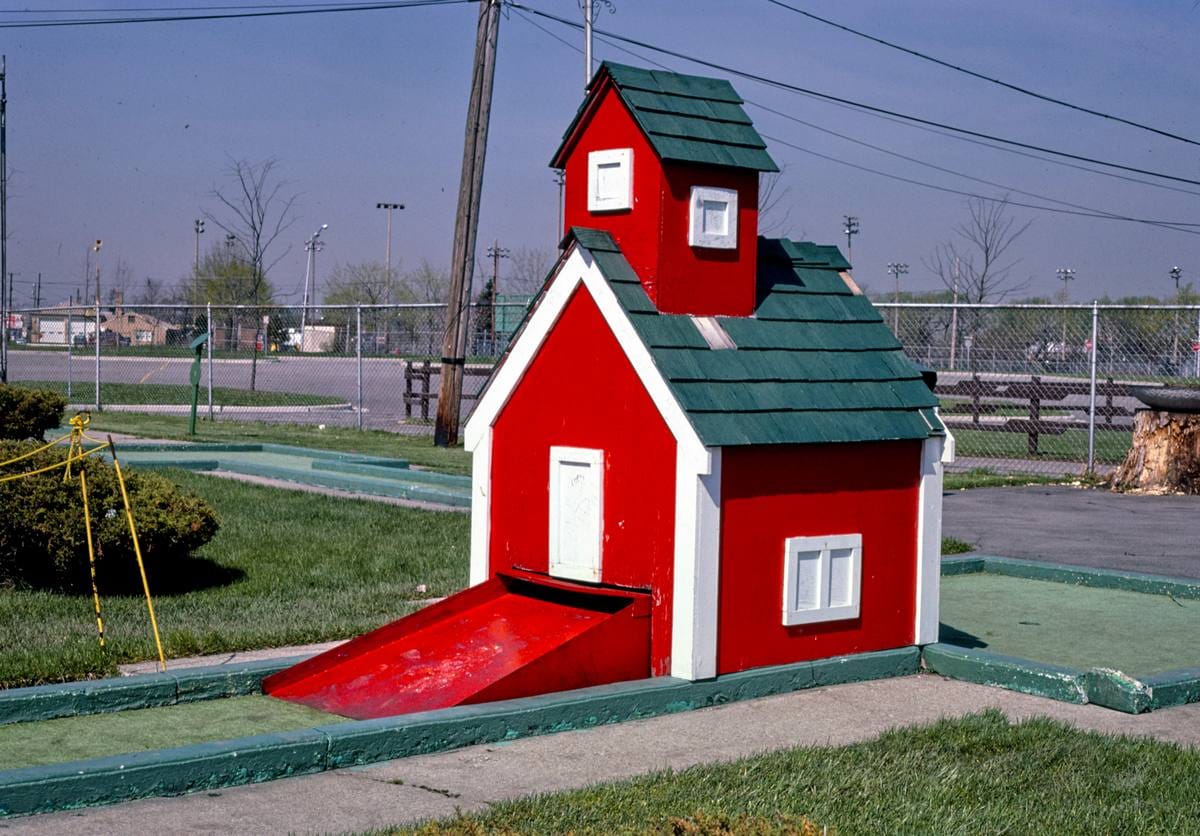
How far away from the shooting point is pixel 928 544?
284 inches

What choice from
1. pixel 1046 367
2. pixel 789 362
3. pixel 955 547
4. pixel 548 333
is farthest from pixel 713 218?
pixel 1046 367

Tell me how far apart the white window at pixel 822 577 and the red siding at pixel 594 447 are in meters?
0.65

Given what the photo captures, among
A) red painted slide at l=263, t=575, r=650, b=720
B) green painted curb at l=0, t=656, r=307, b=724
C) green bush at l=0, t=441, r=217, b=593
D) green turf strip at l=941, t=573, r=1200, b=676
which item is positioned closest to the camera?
green painted curb at l=0, t=656, r=307, b=724

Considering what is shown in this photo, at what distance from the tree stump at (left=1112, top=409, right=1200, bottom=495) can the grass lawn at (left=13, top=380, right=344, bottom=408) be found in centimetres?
1914

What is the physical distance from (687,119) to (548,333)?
4.15 feet

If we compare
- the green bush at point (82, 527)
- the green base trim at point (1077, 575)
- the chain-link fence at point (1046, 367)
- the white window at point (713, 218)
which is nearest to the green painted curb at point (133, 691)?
the green bush at point (82, 527)

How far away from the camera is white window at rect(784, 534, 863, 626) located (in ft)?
21.9

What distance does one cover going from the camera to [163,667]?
6.84m

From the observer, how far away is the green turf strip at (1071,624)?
7719 mm

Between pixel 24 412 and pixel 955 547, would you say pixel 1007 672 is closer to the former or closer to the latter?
pixel 955 547


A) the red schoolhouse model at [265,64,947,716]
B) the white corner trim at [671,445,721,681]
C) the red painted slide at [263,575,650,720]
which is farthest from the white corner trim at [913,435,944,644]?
the red painted slide at [263,575,650,720]

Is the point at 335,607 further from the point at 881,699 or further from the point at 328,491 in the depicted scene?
the point at 328,491

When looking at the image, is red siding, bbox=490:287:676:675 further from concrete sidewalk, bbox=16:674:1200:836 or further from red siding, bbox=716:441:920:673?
concrete sidewalk, bbox=16:674:1200:836

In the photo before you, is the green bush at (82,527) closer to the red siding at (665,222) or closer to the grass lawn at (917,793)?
the red siding at (665,222)
